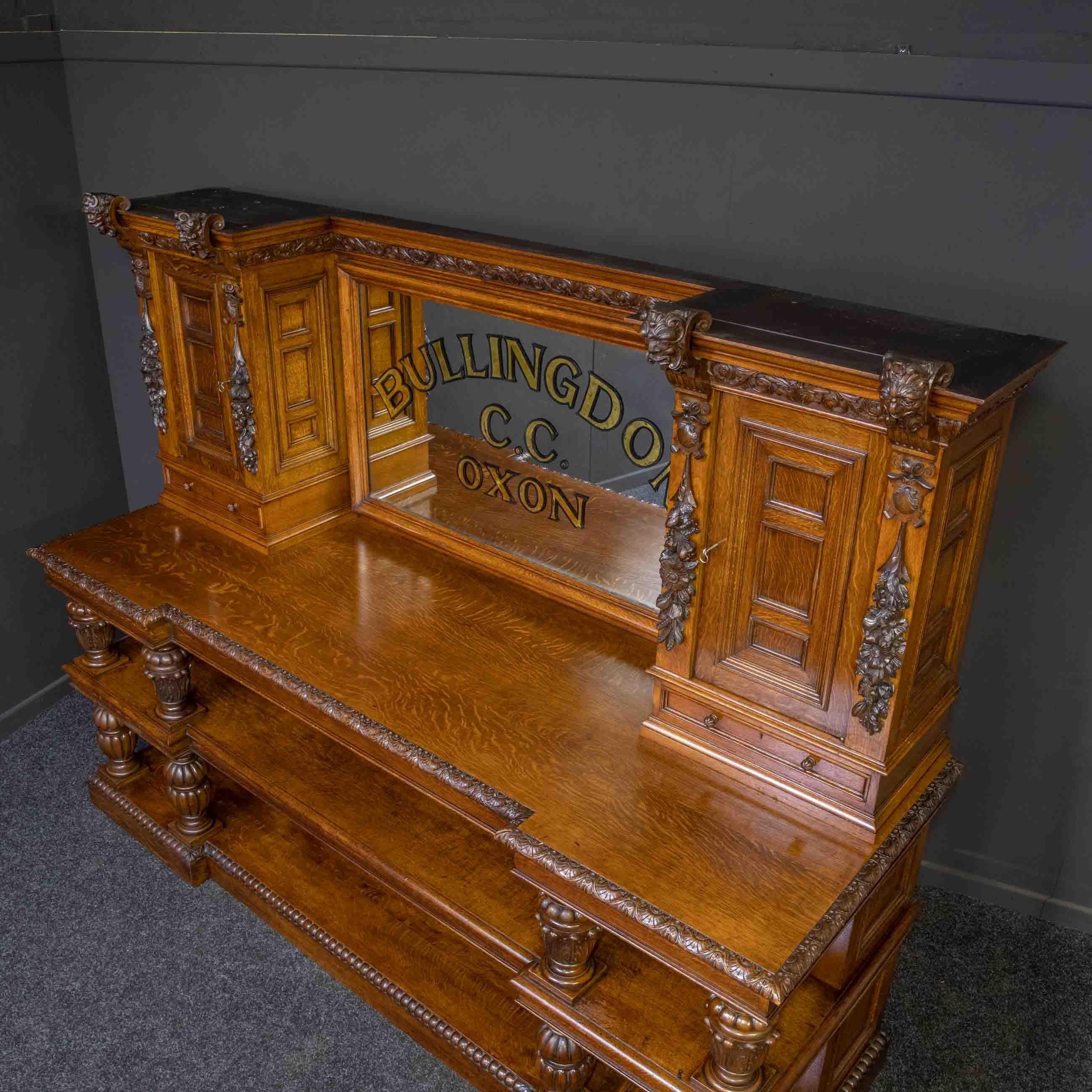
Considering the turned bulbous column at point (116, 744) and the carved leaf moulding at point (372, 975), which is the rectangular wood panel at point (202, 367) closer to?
the turned bulbous column at point (116, 744)

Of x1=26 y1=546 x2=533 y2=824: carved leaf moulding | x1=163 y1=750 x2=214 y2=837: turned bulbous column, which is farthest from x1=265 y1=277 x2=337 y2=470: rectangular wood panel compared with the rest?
x1=163 y1=750 x2=214 y2=837: turned bulbous column

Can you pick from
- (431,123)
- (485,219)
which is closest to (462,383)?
(485,219)

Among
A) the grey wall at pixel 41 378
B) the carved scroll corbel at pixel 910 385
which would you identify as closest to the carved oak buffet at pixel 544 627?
the carved scroll corbel at pixel 910 385

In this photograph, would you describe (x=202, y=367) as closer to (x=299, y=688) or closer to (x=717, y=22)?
(x=299, y=688)

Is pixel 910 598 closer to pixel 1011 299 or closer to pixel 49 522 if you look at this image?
pixel 1011 299

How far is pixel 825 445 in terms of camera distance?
1.85 meters

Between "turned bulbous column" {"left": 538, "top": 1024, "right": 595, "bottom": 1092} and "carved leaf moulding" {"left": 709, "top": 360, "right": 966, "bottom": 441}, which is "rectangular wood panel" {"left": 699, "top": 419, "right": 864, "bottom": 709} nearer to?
"carved leaf moulding" {"left": 709, "top": 360, "right": 966, "bottom": 441}

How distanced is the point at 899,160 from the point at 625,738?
4.15 feet

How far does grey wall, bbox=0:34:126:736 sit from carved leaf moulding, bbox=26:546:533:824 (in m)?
0.74

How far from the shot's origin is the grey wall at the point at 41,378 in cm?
340

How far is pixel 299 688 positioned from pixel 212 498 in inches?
35.9

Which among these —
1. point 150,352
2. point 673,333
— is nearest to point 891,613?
point 673,333

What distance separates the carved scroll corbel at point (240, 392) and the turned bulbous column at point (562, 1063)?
5.14 feet

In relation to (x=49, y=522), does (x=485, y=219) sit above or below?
above
